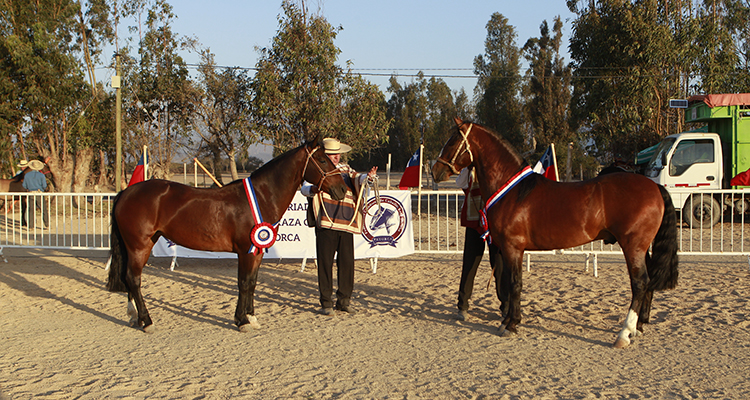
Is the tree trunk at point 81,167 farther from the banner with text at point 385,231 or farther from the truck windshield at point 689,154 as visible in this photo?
the truck windshield at point 689,154

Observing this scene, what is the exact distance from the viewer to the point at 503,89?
43688mm

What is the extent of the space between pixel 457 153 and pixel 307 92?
11404 millimetres

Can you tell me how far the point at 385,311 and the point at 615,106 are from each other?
17.2 meters

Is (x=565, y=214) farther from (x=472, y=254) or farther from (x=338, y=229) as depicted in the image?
(x=338, y=229)

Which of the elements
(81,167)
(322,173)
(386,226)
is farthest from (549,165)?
(81,167)

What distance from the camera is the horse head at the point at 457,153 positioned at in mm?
4855

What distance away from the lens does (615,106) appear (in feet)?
63.9

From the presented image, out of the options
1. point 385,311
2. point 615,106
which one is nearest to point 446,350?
point 385,311

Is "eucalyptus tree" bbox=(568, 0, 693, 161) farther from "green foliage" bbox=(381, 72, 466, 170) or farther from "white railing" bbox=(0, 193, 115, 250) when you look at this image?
"green foliage" bbox=(381, 72, 466, 170)

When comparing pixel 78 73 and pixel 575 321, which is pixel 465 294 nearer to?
pixel 575 321

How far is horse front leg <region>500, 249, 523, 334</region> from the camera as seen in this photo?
4.70m

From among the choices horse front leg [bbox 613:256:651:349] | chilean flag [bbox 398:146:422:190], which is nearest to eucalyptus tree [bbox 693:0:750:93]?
chilean flag [bbox 398:146:422:190]

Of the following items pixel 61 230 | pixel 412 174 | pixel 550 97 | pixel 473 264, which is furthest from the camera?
pixel 550 97

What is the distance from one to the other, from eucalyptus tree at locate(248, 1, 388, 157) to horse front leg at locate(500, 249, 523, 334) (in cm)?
1125
